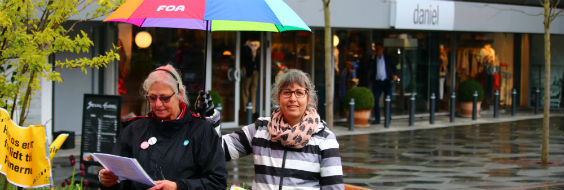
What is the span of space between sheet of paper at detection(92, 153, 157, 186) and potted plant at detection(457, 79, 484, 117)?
1830cm

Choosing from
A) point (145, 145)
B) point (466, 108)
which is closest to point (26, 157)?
point (145, 145)

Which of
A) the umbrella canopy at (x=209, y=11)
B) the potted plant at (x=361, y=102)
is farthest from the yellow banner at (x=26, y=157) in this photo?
the potted plant at (x=361, y=102)

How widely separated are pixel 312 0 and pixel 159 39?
10.8ft

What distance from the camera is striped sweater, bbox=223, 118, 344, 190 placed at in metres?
4.34

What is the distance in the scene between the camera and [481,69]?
24219mm

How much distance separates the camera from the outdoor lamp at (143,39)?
1600 centimetres

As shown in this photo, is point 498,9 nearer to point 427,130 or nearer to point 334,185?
point 427,130

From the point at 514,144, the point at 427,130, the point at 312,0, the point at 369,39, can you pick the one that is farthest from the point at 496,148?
the point at 369,39

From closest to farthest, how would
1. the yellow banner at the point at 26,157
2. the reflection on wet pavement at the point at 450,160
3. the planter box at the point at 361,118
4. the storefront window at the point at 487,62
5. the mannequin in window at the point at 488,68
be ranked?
the yellow banner at the point at 26,157 < the reflection on wet pavement at the point at 450,160 < the planter box at the point at 361,118 < the storefront window at the point at 487,62 < the mannequin in window at the point at 488,68

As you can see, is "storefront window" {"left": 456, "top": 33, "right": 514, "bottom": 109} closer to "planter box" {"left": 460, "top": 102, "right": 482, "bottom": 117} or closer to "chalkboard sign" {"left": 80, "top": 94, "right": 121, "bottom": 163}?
"planter box" {"left": 460, "top": 102, "right": 482, "bottom": 117}

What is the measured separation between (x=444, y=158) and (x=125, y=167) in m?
10.2

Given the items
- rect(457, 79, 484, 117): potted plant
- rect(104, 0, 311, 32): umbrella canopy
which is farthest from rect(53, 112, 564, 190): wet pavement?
rect(104, 0, 311, 32): umbrella canopy

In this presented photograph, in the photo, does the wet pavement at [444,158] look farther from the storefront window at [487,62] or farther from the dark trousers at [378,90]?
the storefront window at [487,62]

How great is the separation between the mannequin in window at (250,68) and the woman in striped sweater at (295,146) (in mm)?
13428
